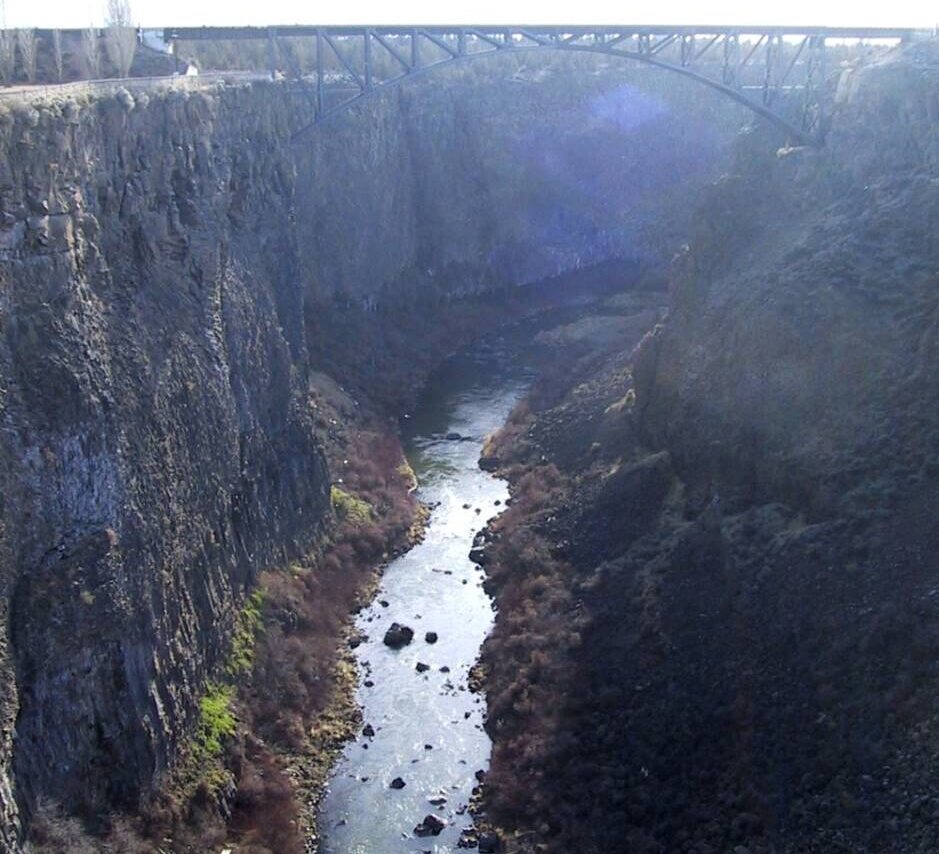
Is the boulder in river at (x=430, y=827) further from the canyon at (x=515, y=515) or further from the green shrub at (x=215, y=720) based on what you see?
the green shrub at (x=215, y=720)

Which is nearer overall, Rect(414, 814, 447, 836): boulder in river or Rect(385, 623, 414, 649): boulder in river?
Rect(414, 814, 447, 836): boulder in river

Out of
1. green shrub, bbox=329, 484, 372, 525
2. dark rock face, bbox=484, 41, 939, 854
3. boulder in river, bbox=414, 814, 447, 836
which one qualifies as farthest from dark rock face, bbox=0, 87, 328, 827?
dark rock face, bbox=484, 41, 939, 854

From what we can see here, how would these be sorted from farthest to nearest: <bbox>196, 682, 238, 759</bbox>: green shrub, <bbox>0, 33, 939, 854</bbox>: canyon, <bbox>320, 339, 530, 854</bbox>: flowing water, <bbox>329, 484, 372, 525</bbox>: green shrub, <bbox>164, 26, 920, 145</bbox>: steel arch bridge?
<bbox>164, 26, 920, 145</bbox>: steel arch bridge → <bbox>329, 484, 372, 525</bbox>: green shrub → <bbox>196, 682, 238, 759</bbox>: green shrub → <bbox>320, 339, 530, 854</bbox>: flowing water → <bbox>0, 33, 939, 854</bbox>: canyon

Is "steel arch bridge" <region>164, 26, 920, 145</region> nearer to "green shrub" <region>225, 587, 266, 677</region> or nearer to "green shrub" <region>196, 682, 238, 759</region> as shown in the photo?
"green shrub" <region>225, 587, 266, 677</region>

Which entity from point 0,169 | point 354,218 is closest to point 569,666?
point 0,169

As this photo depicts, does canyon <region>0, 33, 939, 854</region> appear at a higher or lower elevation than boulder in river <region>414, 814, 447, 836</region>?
higher

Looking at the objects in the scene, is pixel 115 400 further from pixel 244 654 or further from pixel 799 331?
pixel 799 331
